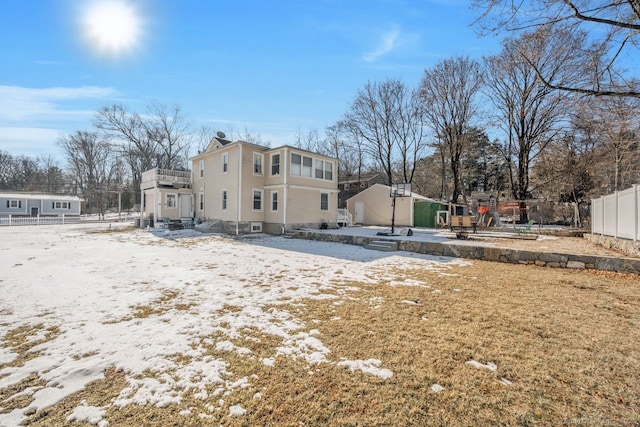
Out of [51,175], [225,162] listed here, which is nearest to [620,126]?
[225,162]

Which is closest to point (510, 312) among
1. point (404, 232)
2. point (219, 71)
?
point (404, 232)

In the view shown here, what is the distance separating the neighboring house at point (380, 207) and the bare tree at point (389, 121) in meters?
5.16

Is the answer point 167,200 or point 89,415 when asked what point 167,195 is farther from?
point 89,415

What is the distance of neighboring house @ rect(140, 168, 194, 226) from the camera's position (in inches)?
779

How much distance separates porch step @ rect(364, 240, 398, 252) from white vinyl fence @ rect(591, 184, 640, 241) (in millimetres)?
6907

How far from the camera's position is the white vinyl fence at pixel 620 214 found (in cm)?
752

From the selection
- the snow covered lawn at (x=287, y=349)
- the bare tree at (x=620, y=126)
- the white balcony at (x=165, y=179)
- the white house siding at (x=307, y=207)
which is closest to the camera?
the snow covered lawn at (x=287, y=349)

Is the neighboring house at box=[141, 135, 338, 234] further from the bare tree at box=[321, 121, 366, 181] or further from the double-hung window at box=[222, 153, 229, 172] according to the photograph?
the bare tree at box=[321, 121, 366, 181]

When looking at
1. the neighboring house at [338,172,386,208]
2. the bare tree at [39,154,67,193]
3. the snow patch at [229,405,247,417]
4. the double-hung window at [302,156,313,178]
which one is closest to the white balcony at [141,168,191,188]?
the double-hung window at [302,156,313,178]

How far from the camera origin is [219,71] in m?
12.7

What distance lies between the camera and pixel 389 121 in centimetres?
2923

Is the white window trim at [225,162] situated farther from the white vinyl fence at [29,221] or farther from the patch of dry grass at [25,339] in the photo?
the white vinyl fence at [29,221]

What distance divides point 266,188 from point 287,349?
47.7 feet

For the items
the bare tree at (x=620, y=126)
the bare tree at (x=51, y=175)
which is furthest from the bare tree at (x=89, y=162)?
the bare tree at (x=620, y=126)
